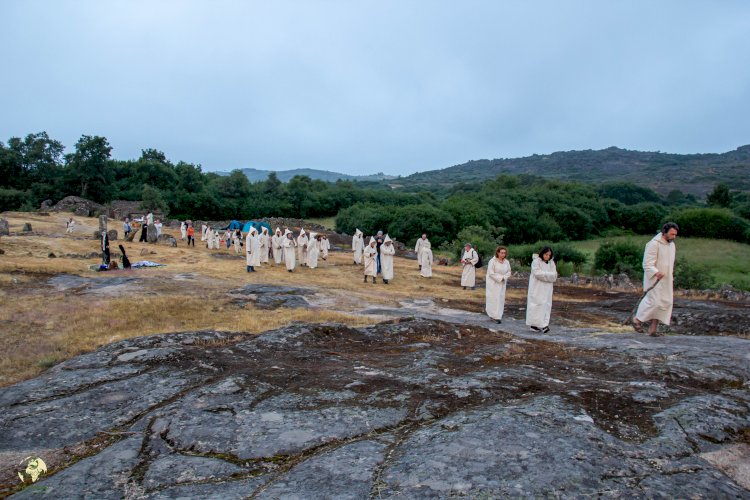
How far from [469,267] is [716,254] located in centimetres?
3400

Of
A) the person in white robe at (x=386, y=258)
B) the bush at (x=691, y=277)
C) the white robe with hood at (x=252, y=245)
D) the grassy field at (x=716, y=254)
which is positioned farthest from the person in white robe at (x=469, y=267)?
the grassy field at (x=716, y=254)

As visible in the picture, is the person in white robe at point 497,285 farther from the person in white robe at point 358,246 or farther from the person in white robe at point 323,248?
the person in white robe at point 323,248

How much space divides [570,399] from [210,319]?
782 centimetres

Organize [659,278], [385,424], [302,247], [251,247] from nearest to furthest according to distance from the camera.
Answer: [385,424]
[659,278]
[251,247]
[302,247]

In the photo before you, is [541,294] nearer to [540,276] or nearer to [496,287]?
[540,276]

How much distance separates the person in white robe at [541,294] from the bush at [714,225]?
150 feet

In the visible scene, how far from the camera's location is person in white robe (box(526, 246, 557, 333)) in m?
10.1

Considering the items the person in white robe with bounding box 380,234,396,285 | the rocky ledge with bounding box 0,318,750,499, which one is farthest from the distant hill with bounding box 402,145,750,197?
the rocky ledge with bounding box 0,318,750,499

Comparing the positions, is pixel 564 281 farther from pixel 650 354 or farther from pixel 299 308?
pixel 650 354

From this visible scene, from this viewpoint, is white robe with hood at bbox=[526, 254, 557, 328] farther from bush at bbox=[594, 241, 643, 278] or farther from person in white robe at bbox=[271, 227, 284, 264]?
bush at bbox=[594, 241, 643, 278]

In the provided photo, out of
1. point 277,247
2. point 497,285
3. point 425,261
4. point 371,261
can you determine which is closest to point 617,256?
point 425,261

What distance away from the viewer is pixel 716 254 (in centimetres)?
4147

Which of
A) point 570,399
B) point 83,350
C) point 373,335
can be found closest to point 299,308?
point 373,335

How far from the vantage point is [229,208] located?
5712cm
